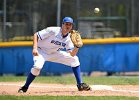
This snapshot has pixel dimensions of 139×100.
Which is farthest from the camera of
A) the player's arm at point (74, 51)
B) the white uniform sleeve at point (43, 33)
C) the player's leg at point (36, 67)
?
the player's arm at point (74, 51)

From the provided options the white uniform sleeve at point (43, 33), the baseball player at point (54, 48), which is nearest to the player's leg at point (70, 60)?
the baseball player at point (54, 48)

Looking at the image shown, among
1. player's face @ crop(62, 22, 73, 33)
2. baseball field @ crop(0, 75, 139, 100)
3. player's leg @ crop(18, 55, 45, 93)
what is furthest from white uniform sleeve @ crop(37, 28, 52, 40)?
baseball field @ crop(0, 75, 139, 100)

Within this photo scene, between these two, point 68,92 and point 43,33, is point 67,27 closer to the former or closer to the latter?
point 43,33

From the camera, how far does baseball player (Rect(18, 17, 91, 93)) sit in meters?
9.12

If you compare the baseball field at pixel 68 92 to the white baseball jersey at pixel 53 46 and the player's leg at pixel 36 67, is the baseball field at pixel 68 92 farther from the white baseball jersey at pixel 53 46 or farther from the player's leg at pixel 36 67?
the white baseball jersey at pixel 53 46

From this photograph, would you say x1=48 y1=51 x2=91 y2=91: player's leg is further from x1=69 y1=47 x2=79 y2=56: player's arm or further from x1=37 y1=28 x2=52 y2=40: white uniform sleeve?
x1=37 y1=28 x2=52 y2=40: white uniform sleeve

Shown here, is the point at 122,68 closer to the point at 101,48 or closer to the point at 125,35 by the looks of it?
the point at 101,48

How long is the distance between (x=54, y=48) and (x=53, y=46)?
64 mm

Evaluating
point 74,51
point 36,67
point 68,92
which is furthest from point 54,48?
point 68,92

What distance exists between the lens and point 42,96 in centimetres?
840

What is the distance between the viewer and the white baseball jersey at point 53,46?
9.21 m

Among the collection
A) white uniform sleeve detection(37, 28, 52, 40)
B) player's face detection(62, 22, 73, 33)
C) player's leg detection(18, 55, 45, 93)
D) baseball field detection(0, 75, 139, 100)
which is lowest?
baseball field detection(0, 75, 139, 100)

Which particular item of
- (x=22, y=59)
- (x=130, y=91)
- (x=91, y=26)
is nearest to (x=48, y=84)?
(x=130, y=91)

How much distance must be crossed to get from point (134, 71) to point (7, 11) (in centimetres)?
498
